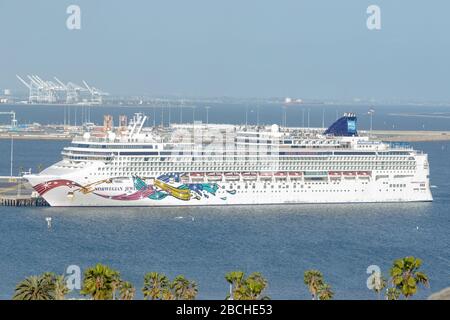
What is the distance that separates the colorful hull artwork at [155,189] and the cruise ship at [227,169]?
0.04 m

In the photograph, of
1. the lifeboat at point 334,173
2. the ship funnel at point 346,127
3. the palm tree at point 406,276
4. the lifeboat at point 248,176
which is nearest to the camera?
the palm tree at point 406,276

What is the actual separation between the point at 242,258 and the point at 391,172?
17.8 metres

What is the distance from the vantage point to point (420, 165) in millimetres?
53875

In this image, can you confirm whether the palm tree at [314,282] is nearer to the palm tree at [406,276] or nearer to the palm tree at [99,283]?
the palm tree at [406,276]

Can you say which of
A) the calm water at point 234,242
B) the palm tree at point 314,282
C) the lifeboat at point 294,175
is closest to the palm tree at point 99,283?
the palm tree at point 314,282

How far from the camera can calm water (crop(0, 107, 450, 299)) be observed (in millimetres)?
34125

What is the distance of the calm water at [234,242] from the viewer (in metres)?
34.1

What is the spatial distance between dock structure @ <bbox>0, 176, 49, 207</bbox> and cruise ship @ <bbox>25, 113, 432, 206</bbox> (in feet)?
4.08

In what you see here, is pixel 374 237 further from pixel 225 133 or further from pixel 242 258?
pixel 225 133

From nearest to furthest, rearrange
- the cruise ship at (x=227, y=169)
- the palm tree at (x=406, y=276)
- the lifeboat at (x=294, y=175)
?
the palm tree at (x=406, y=276)
the cruise ship at (x=227, y=169)
the lifeboat at (x=294, y=175)

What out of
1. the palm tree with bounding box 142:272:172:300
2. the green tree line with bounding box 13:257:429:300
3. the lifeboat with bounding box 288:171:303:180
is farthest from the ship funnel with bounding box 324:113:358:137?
the palm tree with bounding box 142:272:172:300

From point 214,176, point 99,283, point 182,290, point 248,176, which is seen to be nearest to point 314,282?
point 182,290

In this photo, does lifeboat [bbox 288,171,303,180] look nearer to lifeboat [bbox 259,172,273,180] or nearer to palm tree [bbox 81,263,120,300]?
lifeboat [bbox 259,172,273,180]
